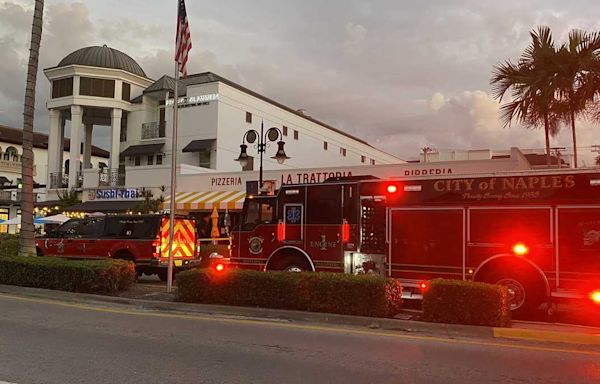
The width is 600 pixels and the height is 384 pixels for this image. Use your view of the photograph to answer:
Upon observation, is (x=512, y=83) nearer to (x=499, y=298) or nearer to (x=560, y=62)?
(x=560, y=62)

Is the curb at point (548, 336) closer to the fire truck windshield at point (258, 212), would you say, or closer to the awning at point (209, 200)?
the fire truck windshield at point (258, 212)

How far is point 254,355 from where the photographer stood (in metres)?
7.05

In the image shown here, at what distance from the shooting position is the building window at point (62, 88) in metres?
42.3

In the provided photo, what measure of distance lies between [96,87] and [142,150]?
635 cm

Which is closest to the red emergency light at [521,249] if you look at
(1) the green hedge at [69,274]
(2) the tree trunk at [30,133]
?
(1) the green hedge at [69,274]

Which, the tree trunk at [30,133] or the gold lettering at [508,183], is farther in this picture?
the tree trunk at [30,133]

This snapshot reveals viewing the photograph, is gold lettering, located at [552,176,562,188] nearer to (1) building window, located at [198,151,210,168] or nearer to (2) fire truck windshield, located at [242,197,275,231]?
(2) fire truck windshield, located at [242,197,275,231]

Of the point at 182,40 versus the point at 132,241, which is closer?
the point at 182,40

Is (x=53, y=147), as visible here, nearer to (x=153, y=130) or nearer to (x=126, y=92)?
(x=126, y=92)

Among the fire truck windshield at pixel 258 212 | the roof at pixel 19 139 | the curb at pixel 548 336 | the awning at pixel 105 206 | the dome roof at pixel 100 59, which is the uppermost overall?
the dome roof at pixel 100 59

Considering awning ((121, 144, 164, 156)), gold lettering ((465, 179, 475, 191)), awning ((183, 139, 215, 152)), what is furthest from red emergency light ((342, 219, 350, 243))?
awning ((121, 144, 164, 156))

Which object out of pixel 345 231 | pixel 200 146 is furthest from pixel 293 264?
pixel 200 146

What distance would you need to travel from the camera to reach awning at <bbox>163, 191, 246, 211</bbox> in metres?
28.5

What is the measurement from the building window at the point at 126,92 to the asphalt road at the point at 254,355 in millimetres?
35391
